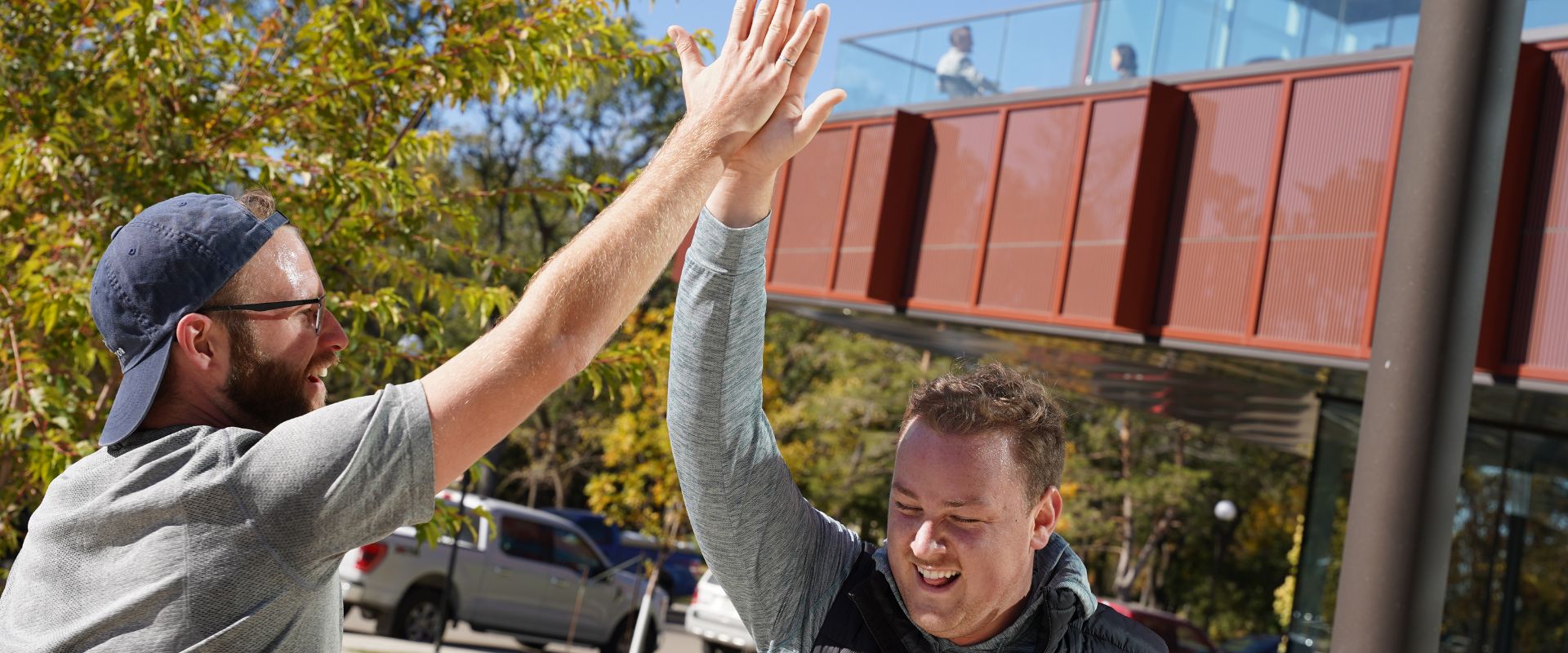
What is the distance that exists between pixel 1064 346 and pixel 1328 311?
12.2 feet

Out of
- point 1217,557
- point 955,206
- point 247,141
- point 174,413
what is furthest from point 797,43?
point 1217,557

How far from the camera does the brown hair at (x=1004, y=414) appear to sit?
2133mm

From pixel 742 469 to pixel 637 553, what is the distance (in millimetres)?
26078

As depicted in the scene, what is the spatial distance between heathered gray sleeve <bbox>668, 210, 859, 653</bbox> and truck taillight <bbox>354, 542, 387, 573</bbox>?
12491 mm

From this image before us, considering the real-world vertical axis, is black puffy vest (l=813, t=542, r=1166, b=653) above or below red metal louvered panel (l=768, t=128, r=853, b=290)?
below

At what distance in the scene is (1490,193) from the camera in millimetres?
3869

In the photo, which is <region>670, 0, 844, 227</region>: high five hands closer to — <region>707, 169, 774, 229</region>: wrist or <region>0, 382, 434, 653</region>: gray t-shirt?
<region>707, 169, 774, 229</region>: wrist

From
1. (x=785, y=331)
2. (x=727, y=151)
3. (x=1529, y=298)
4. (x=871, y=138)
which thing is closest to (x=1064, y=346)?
(x=871, y=138)

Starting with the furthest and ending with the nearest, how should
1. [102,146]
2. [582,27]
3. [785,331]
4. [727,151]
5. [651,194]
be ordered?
[785,331], [582,27], [102,146], [727,151], [651,194]

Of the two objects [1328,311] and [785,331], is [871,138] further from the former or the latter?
[785,331]

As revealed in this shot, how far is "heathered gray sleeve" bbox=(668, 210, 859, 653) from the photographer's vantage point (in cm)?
199

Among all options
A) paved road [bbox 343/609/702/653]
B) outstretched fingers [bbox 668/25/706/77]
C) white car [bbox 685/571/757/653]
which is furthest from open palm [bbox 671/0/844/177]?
white car [bbox 685/571/757/653]

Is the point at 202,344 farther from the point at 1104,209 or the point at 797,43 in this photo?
the point at 1104,209

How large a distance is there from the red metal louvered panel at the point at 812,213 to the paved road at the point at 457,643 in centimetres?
553
